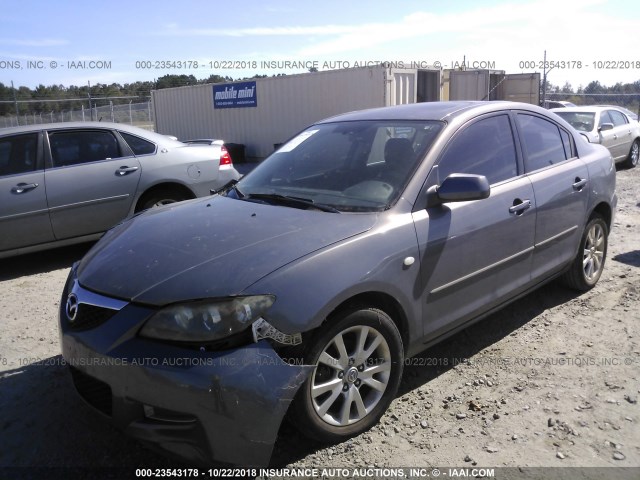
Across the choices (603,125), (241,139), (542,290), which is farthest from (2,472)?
(241,139)

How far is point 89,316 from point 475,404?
2.18m

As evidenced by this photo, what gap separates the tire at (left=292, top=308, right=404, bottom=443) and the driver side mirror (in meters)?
0.79

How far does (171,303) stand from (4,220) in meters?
4.02

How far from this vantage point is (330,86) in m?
14.6

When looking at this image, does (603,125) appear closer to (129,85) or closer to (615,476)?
(615,476)

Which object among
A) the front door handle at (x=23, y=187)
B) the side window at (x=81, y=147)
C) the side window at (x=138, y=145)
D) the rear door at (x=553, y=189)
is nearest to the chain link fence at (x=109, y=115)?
the side window at (x=138, y=145)

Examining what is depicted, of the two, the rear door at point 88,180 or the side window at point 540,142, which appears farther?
the rear door at point 88,180

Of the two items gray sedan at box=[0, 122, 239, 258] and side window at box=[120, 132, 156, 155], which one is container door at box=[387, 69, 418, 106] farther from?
side window at box=[120, 132, 156, 155]

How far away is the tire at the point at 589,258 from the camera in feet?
15.2

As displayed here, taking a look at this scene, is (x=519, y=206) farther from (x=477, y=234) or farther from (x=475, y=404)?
(x=475, y=404)

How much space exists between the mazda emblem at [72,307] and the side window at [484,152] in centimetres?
214

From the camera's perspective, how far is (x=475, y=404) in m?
3.20

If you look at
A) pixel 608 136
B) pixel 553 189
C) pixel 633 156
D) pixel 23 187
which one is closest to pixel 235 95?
pixel 608 136

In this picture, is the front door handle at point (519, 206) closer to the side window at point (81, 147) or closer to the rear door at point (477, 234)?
the rear door at point (477, 234)
